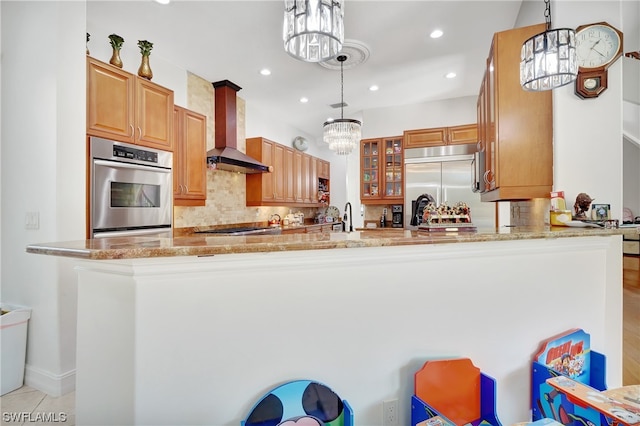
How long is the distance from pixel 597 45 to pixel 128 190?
353 centimetres

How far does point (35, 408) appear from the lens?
1.83 meters

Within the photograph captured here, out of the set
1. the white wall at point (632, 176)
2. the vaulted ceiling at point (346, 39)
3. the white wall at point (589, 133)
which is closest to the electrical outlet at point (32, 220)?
the vaulted ceiling at point (346, 39)

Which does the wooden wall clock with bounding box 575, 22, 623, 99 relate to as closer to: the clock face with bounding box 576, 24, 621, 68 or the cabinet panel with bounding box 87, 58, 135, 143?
the clock face with bounding box 576, 24, 621, 68

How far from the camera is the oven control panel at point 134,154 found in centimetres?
243

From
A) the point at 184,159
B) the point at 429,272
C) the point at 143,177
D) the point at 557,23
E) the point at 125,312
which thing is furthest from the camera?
the point at 184,159

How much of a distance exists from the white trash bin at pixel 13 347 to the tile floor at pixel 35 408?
7 cm

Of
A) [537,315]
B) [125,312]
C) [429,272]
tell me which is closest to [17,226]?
[125,312]

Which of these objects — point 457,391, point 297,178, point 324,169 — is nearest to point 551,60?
point 457,391

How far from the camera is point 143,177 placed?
104 inches

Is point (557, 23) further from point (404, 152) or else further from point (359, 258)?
point (404, 152)

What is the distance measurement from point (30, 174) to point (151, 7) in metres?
1.75

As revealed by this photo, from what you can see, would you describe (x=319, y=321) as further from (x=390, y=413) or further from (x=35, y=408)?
(x=35, y=408)

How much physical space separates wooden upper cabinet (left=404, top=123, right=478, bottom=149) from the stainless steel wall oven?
12.2 ft

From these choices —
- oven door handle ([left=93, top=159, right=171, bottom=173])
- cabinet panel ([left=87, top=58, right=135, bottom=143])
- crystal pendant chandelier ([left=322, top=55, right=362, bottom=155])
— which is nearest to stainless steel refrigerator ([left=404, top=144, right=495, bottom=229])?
crystal pendant chandelier ([left=322, top=55, right=362, bottom=155])
